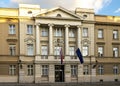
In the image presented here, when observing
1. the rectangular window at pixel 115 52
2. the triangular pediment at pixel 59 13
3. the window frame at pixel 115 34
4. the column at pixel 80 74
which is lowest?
the column at pixel 80 74

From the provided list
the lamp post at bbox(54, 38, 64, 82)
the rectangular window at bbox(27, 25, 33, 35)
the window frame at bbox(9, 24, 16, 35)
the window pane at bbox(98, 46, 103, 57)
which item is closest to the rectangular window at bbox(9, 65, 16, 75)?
the window frame at bbox(9, 24, 16, 35)

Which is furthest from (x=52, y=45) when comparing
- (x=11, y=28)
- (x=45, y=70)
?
(x=11, y=28)

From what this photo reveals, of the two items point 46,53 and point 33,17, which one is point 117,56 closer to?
point 46,53

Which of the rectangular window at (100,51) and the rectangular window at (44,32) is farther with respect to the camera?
the rectangular window at (100,51)

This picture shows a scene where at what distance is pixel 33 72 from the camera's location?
44.9 metres

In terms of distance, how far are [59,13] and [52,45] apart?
5.63m

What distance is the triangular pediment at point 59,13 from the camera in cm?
4588

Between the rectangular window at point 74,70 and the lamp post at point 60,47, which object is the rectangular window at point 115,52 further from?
the lamp post at point 60,47

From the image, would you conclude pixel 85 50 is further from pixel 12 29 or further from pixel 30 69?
pixel 12 29

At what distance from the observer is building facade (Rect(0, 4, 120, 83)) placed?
147 feet

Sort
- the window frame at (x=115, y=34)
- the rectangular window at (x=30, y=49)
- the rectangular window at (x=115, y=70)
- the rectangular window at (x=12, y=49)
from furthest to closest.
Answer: the window frame at (x=115, y=34)
the rectangular window at (x=115, y=70)
the rectangular window at (x=30, y=49)
the rectangular window at (x=12, y=49)

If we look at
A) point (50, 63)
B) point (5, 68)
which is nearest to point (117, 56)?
point (50, 63)

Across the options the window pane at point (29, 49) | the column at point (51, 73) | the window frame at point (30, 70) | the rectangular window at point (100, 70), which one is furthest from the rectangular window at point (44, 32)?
the rectangular window at point (100, 70)

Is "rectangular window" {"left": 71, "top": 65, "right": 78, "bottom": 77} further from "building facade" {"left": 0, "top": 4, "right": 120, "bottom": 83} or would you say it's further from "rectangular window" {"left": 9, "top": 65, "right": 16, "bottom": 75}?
"rectangular window" {"left": 9, "top": 65, "right": 16, "bottom": 75}
